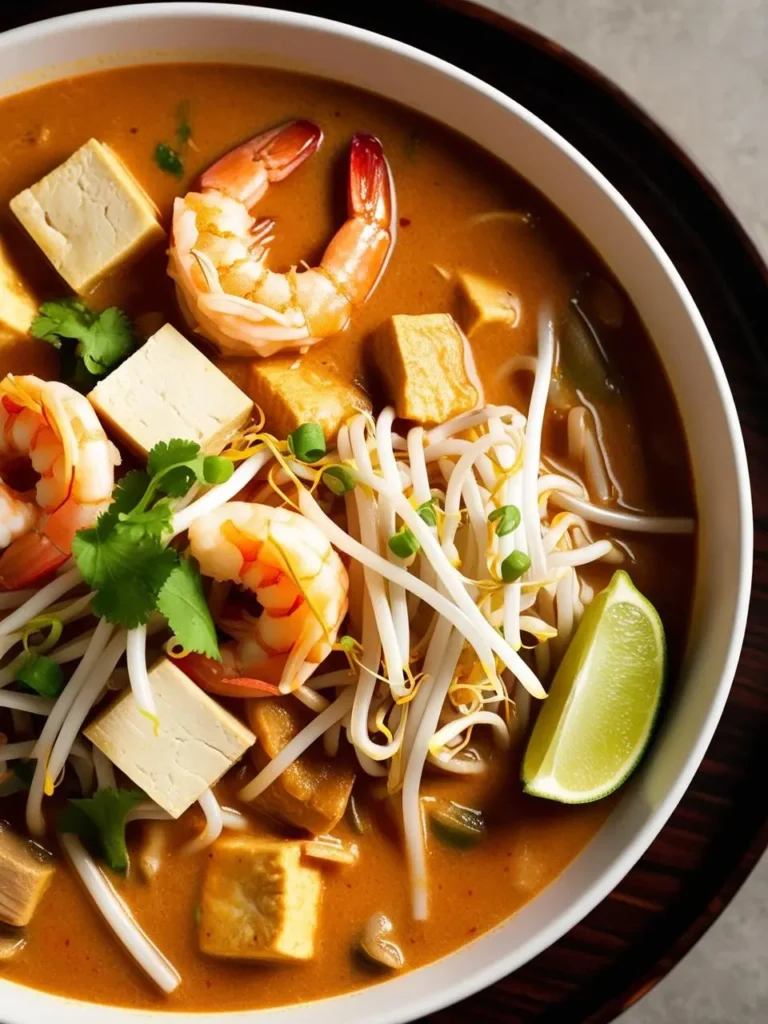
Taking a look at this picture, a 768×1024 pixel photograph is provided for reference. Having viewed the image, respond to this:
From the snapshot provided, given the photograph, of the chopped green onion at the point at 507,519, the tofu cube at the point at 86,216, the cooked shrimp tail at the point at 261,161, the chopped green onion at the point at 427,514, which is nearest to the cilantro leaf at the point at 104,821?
the chopped green onion at the point at 427,514

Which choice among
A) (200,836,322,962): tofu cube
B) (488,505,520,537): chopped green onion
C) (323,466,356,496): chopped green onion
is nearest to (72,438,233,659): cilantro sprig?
(323,466,356,496): chopped green onion

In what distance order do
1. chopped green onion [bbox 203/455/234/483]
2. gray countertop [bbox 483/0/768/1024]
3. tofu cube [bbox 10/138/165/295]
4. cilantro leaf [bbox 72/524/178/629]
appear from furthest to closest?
gray countertop [bbox 483/0/768/1024] → tofu cube [bbox 10/138/165/295] → chopped green onion [bbox 203/455/234/483] → cilantro leaf [bbox 72/524/178/629]

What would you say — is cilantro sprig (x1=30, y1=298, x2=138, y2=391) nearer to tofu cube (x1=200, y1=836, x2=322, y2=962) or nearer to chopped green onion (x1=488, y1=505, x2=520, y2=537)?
chopped green onion (x1=488, y1=505, x2=520, y2=537)

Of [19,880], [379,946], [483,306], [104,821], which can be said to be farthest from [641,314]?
[19,880]

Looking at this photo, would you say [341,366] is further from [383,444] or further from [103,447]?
[103,447]

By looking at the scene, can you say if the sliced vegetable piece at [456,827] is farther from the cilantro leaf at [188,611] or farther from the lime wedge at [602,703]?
the cilantro leaf at [188,611]

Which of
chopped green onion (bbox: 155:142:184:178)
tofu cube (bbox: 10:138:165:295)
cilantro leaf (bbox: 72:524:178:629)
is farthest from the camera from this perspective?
chopped green onion (bbox: 155:142:184:178)

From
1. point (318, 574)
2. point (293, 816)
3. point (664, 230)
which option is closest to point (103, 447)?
point (318, 574)

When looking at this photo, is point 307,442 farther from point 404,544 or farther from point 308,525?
point 404,544
